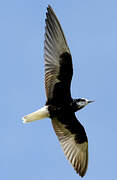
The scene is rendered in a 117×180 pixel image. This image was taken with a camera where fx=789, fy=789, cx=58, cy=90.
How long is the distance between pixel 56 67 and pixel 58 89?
1.60 ft

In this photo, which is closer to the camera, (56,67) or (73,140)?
(56,67)

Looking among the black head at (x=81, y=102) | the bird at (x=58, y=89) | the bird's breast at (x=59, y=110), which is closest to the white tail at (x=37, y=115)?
the bird at (x=58, y=89)

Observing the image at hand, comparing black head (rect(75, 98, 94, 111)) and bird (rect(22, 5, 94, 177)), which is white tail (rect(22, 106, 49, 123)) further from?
black head (rect(75, 98, 94, 111))

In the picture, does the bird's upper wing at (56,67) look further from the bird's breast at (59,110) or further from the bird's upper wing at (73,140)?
the bird's upper wing at (73,140)

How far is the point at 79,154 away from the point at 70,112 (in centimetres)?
109

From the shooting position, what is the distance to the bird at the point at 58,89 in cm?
1706

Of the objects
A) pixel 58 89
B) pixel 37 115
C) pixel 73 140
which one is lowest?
pixel 73 140

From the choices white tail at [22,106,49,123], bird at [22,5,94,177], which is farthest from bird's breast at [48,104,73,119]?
white tail at [22,106,49,123]

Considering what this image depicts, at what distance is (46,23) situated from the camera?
55.8ft

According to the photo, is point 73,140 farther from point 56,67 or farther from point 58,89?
point 56,67

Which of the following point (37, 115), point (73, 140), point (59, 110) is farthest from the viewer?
point (73, 140)

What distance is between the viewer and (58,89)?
57.1 ft

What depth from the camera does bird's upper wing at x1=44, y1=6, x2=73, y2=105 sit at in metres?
17.1

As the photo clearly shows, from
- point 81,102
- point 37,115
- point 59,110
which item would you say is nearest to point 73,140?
point 59,110
